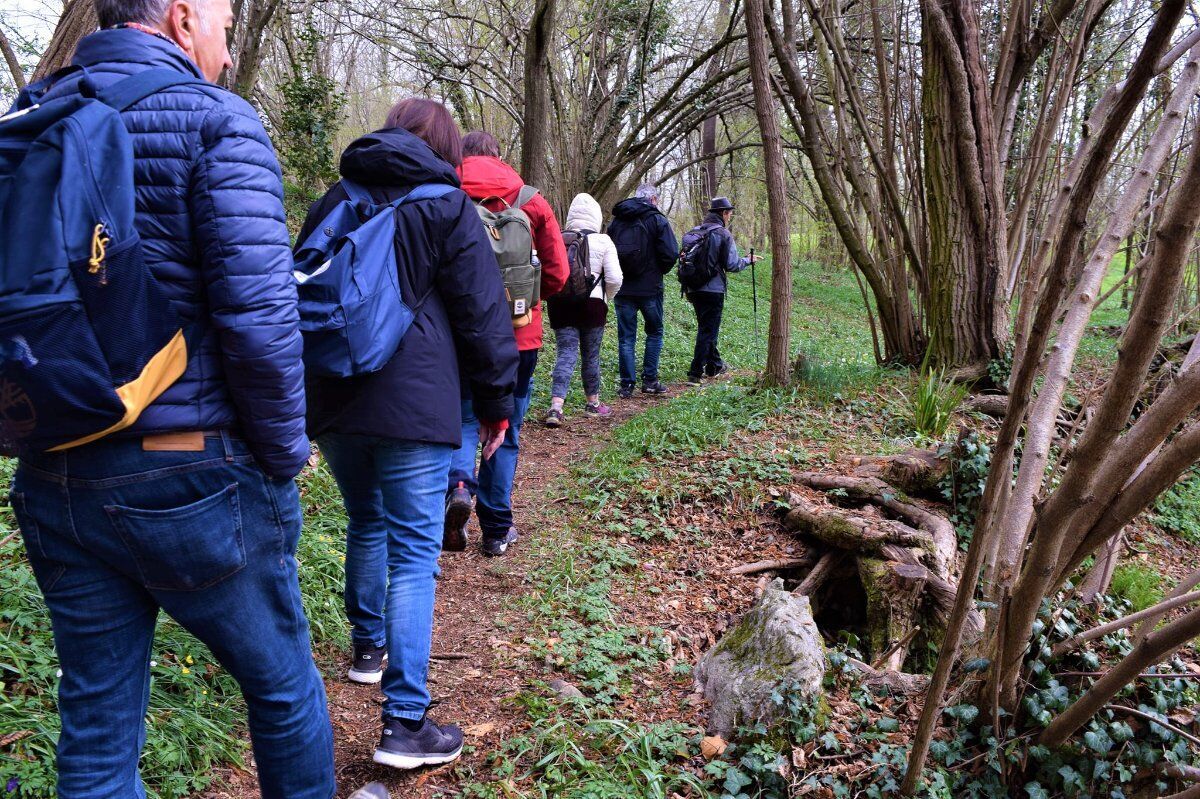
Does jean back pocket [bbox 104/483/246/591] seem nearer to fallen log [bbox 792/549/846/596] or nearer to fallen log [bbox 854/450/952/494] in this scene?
fallen log [bbox 792/549/846/596]

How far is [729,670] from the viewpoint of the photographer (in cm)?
294

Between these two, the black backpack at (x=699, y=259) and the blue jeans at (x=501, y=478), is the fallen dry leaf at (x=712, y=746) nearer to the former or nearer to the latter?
the blue jeans at (x=501, y=478)

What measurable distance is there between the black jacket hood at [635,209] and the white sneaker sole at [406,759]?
6.22 metres

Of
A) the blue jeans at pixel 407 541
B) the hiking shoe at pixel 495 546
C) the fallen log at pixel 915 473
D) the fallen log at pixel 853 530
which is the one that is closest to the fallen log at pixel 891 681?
the fallen log at pixel 853 530

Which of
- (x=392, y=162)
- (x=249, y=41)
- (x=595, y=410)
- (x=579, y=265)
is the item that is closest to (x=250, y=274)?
(x=392, y=162)

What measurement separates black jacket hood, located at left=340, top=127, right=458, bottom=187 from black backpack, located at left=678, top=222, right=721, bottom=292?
606 centimetres

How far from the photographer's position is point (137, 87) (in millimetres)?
1491

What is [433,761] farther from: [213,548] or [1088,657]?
[1088,657]

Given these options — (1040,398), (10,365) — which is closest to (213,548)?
(10,365)

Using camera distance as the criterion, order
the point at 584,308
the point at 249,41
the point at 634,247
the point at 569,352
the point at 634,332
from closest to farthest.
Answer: the point at 584,308
the point at 569,352
the point at 634,247
the point at 634,332
the point at 249,41

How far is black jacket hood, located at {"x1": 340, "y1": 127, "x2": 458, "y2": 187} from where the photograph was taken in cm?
240

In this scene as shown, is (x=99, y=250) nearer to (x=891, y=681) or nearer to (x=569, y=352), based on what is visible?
(x=891, y=681)

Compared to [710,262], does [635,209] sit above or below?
above

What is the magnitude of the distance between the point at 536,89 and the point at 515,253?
5.44 m
